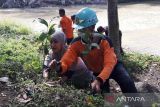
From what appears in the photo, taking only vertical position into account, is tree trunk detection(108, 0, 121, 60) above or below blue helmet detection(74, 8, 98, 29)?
below

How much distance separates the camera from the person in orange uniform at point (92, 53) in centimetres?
403

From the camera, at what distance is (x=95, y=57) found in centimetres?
430

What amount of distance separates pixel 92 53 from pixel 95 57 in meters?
0.06

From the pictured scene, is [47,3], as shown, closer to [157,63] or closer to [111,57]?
[157,63]

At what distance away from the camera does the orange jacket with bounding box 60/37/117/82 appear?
158 inches

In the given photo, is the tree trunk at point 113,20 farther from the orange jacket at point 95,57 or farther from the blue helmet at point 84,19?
the blue helmet at point 84,19

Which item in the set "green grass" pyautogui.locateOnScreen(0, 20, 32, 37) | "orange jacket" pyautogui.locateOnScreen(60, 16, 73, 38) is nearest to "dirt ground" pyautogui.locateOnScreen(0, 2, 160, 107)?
"orange jacket" pyautogui.locateOnScreen(60, 16, 73, 38)

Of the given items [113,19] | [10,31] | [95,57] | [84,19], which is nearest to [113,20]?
[113,19]

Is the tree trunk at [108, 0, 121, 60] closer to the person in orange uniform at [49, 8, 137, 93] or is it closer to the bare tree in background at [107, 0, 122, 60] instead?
the bare tree in background at [107, 0, 122, 60]

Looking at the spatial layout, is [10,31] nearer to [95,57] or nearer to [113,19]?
[113,19]

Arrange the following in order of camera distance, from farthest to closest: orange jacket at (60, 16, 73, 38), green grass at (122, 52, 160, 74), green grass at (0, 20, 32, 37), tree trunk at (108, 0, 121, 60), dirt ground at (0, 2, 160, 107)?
1. green grass at (0, 20, 32, 37)
2. orange jacket at (60, 16, 73, 38)
3. green grass at (122, 52, 160, 74)
4. tree trunk at (108, 0, 121, 60)
5. dirt ground at (0, 2, 160, 107)

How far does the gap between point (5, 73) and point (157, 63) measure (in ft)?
15.3

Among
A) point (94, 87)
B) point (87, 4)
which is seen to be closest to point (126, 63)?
point (94, 87)

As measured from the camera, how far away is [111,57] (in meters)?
4.04
